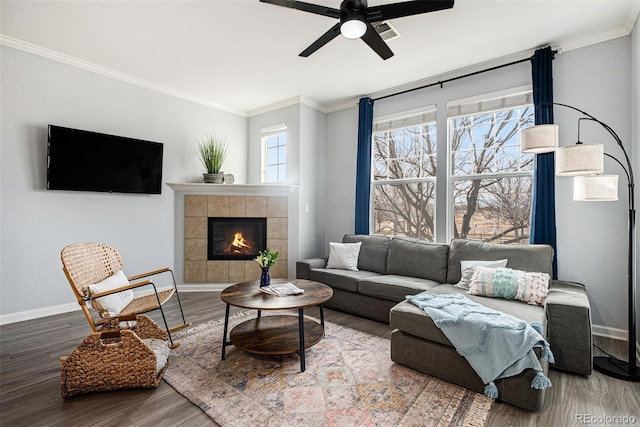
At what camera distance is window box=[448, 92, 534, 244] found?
3438 millimetres

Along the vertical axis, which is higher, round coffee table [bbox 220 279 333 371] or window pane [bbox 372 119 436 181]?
window pane [bbox 372 119 436 181]

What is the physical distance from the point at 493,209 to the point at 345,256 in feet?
6.11

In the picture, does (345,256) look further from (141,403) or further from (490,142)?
(141,403)

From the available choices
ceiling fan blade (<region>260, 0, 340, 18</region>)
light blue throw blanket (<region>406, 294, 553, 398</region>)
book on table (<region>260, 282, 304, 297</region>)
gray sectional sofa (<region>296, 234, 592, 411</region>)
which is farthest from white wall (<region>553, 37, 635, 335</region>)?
book on table (<region>260, 282, 304, 297</region>)

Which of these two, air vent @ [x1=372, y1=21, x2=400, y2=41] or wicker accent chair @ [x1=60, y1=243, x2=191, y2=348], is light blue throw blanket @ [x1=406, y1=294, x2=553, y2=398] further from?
air vent @ [x1=372, y1=21, x2=400, y2=41]

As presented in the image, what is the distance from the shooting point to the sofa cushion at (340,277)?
3621mm

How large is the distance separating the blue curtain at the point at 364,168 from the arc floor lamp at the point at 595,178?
7.23ft

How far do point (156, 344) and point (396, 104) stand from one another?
4005mm

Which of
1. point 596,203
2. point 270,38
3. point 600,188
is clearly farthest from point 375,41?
point 596,203

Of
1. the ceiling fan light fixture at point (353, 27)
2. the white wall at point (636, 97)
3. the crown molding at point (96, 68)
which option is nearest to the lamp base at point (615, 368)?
the white wall at point (636, 97)

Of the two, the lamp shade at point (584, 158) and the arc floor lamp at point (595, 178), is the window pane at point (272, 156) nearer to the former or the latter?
the arc floor lamp at point (595, 178)

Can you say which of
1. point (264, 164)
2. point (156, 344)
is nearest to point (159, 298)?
point (156, 344)

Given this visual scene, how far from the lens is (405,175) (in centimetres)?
435

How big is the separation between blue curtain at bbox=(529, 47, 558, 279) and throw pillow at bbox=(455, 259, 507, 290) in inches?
20.7
